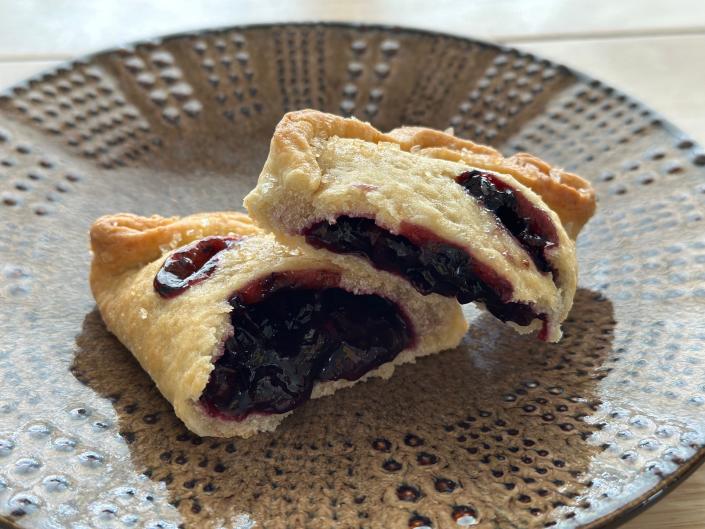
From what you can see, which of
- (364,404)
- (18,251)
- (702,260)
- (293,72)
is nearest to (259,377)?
(364,404)

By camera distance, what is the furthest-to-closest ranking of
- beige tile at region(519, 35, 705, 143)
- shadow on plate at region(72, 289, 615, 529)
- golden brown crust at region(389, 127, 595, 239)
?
beige tile at region(519, 35, 705, 143) → golden brown crust at region(389, 127, 595, 239) → shadow on plate at region(72, 289, 615, 529)

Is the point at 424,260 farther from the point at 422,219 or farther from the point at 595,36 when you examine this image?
the point at 595,36

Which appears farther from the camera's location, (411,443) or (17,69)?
(17,69)

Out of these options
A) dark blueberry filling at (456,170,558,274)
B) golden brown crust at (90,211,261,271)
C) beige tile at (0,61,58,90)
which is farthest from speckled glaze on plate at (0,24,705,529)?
beige tile at (0,61,58,90)

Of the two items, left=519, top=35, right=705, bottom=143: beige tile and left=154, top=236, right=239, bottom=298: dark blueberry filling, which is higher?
left=519, top=35, right=705, bottom=143: beige tile

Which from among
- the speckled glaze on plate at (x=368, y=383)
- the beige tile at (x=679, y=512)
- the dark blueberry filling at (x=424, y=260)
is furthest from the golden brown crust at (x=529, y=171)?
the beige tile at (x=679, y=512)

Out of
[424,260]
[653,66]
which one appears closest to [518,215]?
[424,260]

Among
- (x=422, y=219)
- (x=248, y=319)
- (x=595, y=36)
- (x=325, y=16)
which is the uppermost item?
(x=422, y=219)

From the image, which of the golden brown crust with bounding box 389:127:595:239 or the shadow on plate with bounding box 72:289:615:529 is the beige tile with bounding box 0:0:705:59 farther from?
the shadow on plate with bounding box 72:289:615:529
